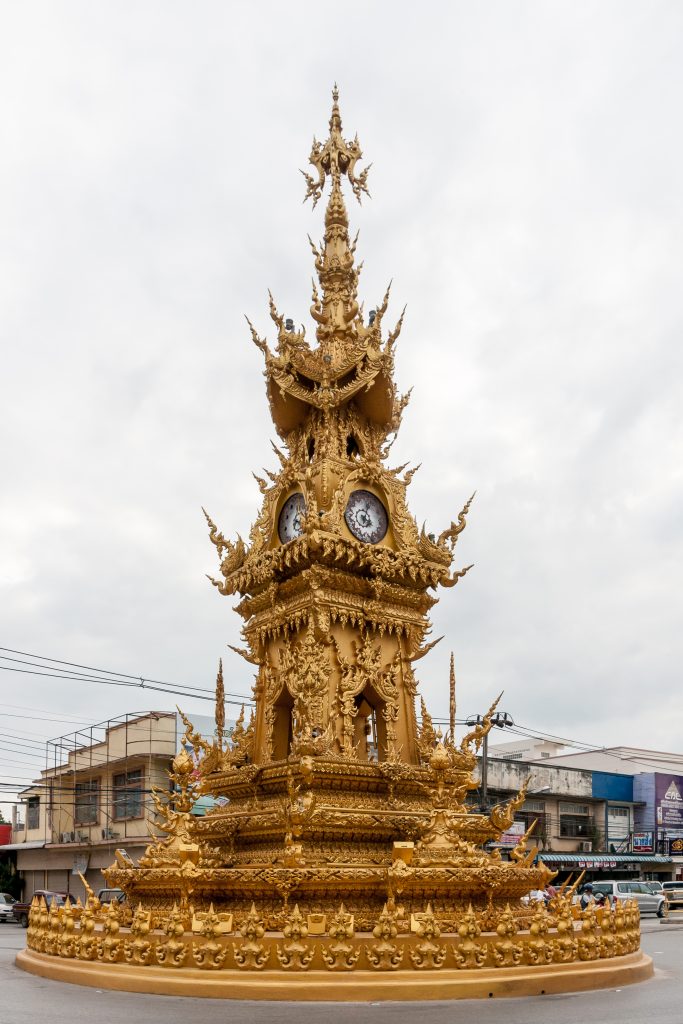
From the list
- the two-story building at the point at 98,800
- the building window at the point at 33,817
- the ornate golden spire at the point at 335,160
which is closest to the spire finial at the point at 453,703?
the ornate golden spire at the point at 335,160

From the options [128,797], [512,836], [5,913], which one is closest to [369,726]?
[128,797]

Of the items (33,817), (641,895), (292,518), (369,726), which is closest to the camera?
(292,518)

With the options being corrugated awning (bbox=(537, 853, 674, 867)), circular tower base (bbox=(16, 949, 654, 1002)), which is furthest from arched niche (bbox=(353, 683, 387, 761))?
corrugated awning (bbox=(537, 853, 674, 867))

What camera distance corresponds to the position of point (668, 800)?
63.1 metres

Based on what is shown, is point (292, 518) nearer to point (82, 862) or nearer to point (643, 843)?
point (82, 862)

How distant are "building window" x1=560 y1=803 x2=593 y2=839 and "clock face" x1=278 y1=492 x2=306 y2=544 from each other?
43.6 m

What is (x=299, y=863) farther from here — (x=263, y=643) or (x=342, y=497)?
(x=342, y=497)

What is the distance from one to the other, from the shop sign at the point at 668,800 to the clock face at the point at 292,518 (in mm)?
49375

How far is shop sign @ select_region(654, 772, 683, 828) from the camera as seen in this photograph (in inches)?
2452

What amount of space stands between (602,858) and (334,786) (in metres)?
44.4

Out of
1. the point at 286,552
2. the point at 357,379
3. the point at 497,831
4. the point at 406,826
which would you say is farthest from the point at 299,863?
A: the point at 357,379

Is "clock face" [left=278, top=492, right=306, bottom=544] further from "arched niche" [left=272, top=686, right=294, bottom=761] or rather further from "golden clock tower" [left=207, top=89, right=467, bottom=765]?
"arched niche" [left=272, top=686, right=294, bottom=761]

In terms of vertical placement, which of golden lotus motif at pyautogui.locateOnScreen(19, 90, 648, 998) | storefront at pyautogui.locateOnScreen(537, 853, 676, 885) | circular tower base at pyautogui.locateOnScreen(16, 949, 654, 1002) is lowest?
storefront at pyautogui.locateOnScreen(537, 853, 676, 885)

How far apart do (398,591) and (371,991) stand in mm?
8546
